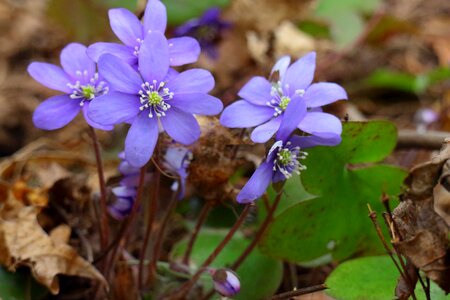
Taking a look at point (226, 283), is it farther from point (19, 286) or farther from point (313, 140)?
point (19, 286)

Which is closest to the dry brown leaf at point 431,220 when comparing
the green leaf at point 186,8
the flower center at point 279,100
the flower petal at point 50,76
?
the flower center at point 279,100

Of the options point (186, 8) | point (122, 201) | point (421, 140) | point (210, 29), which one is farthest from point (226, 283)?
point (186, 8)

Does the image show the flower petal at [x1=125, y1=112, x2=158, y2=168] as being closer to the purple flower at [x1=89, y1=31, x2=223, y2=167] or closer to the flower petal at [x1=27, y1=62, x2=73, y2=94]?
the purple flower at [x1=89, y1=31, x2=223, y2=167]

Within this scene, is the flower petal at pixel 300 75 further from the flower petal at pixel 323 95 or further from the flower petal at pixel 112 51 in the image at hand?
the flower petal at pixel 112 51

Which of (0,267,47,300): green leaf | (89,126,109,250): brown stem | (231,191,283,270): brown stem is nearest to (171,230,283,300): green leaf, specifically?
(231,191,283,270): brown stem

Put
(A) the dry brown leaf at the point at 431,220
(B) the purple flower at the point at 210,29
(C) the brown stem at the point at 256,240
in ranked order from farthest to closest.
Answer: (B) the purple flower at the point at 210,29 < (C) the brown stem at the point at 256,240 < (A) the dry brown leaf at the point at 431,220

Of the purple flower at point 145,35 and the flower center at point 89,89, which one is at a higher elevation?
the purple flower at point 145,35

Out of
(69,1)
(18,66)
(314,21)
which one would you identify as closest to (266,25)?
(314,21)
